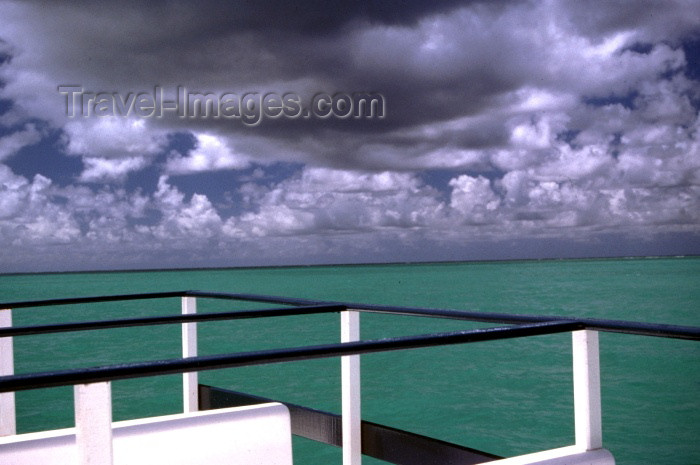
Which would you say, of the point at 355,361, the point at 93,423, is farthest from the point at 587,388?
the point at 93,423

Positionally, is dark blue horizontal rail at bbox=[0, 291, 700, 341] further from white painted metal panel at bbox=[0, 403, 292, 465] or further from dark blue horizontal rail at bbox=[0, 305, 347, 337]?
white painted metal panel at bbox=[0, 403, 292, 465]

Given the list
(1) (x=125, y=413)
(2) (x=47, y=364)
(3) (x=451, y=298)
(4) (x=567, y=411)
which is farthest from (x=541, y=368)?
(3) (x=451, y=298)

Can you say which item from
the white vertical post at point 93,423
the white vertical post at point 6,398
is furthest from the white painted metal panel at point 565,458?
the white vertical post at point 6,398

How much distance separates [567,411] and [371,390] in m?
4.73

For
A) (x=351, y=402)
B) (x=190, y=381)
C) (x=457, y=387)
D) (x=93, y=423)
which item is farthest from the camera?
(x=457, y=387)

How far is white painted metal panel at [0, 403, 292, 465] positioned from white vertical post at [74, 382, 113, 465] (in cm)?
110

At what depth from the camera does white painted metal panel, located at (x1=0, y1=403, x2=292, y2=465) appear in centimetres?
231

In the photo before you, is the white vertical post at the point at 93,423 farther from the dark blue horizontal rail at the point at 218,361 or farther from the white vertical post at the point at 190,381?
the white vertical post at the point at 190,381

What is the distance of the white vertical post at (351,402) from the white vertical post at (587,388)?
927mm

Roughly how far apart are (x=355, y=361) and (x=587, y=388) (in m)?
0.99

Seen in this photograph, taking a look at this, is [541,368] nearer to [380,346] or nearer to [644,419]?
[644,419]

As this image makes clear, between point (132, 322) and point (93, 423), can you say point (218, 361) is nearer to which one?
point (93, 423)

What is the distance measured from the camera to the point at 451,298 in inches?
1928

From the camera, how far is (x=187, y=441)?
8.16 ft
